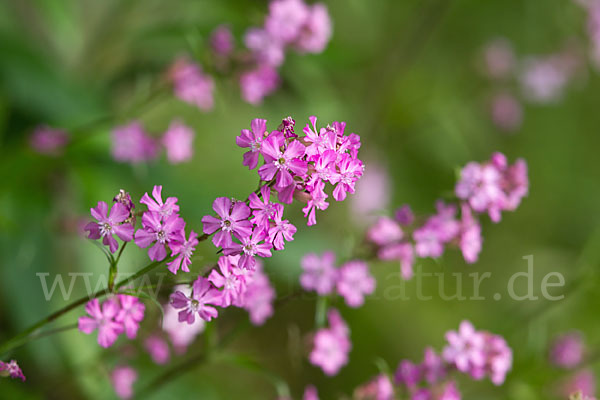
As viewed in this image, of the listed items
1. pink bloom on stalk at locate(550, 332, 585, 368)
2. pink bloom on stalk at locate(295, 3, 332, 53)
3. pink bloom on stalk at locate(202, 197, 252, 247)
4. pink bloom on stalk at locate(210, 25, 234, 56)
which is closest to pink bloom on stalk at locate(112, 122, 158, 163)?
pink bloom on stalk at locate(210, 25, 234, 56)

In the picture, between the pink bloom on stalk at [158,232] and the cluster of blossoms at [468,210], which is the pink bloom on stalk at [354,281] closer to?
the cluster of blossoms at [468,210]

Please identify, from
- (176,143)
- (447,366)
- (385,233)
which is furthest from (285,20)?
(447,366)

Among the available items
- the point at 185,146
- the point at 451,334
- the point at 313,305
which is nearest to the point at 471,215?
the point at 451,334

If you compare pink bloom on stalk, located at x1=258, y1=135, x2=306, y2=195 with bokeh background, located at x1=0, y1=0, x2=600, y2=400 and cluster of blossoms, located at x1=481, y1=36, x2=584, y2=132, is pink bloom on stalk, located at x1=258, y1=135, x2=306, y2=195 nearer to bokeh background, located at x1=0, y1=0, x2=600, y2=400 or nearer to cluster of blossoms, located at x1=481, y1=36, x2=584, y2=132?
bokeh background, located at x1=0, y1=0, x2=600, y2=400

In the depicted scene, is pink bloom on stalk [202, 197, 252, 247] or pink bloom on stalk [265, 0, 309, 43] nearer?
pink bloom on stalk [202, 197, 252, 247]

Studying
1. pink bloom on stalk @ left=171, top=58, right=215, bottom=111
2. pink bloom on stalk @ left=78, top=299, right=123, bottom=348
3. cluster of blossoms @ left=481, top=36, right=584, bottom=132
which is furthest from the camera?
cluster of blossoms @ left=481, top=36, right=584, bottom=132

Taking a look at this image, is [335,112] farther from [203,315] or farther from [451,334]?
[203,315]

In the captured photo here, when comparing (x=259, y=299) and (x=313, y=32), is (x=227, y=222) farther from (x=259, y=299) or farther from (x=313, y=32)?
(x=313, y=32)
